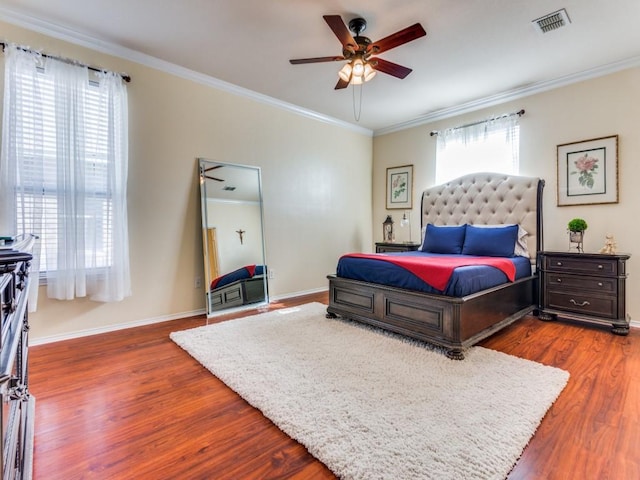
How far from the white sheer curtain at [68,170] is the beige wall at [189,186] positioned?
172mm

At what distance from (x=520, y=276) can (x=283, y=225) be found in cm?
287

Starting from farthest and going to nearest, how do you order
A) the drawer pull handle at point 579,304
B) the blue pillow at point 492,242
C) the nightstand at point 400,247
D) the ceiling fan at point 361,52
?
the nightstand at point 400,247
the blue pillow at point 492,242
the drawer pull handle at point 579,304
the ceiling fan at point 361,52

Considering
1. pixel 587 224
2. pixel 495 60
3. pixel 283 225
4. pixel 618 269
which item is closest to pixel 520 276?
pixel 618 269

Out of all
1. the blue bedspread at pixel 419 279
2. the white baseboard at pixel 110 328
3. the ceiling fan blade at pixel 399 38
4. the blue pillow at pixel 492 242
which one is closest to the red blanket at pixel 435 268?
the blue bedspread at pixel 419 279

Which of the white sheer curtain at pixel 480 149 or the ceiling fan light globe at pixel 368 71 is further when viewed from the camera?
the white sheer curtain at pixel 480 149

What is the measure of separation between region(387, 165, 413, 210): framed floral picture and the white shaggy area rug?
2771 millimetres

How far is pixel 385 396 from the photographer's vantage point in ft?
6.32

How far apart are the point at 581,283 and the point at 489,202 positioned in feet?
4.44

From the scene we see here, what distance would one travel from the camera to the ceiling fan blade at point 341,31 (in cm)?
213

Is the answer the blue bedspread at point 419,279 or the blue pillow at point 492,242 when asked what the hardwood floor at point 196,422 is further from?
the blue pillow at point 492,242

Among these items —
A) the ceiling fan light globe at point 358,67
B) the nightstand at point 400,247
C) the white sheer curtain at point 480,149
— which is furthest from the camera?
the nightstand at point 400,247

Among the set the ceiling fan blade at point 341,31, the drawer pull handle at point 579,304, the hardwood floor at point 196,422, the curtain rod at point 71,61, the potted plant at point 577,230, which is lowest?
the hardwood floor at point 196,422

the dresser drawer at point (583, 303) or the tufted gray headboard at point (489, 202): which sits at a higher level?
the tufted gray headboard at point (489, 202)

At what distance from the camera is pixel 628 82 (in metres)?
3.30
